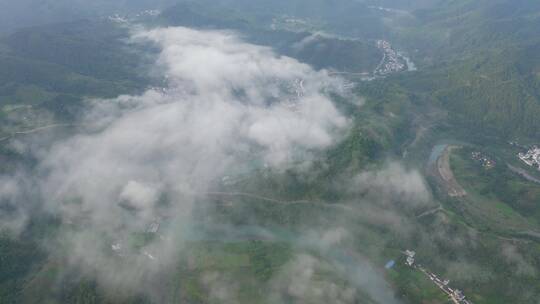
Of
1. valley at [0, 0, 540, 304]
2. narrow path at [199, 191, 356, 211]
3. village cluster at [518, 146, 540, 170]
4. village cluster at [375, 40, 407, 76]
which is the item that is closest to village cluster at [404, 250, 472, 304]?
valley at [0, 0, 540, 304]

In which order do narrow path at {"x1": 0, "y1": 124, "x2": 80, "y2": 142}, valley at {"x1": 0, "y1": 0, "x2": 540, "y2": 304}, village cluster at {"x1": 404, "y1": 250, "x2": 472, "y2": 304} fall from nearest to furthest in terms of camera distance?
village cluster at {"x1": 404, "y1": 250, "x2": 472, "y2": 304} < valley at {"x1": 0, "y1": 0, "x2": 540, "y2": 304} < narrow path at {"x1": 0, "y1": 124, "x2": 80, "y2": 142}

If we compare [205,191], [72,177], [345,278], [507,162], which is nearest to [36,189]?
[72,177]

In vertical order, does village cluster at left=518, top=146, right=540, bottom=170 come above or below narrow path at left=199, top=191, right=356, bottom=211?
above

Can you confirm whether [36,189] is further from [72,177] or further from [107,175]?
[107,175]

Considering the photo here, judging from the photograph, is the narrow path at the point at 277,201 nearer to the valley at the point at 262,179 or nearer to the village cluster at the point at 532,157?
the valley at the point at 262,179

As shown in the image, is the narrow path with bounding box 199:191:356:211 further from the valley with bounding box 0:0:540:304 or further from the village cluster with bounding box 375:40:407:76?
the village cluster with bounding box 375:40:407:76

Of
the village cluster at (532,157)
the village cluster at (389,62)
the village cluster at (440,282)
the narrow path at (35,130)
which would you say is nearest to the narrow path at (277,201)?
the village cluster at (440,282)

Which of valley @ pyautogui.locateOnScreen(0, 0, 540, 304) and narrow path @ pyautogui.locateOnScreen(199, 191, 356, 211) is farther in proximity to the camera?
narrow path @ pyautogui.locateOnScreen(199, 191, 356, 211)

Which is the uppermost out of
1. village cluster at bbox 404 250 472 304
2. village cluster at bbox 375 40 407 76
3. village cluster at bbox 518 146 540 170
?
village cluster at bbox 518 146 540 170
